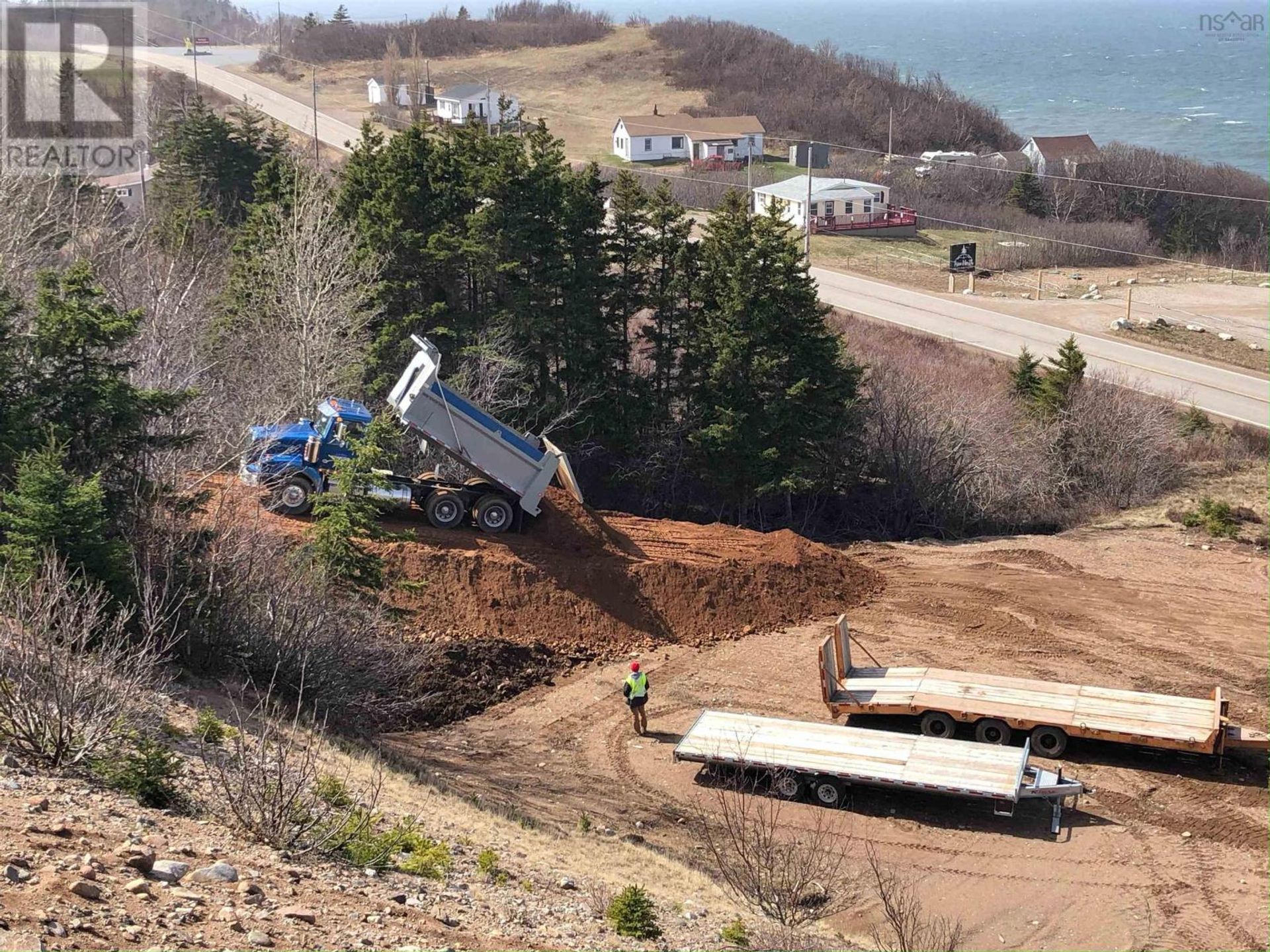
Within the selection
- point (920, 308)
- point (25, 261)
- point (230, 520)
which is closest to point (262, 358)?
point (25, 261)

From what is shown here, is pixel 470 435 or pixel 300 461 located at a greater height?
pixel 470 435

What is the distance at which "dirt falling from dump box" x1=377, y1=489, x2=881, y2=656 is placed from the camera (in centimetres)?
2295

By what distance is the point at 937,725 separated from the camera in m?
19.1

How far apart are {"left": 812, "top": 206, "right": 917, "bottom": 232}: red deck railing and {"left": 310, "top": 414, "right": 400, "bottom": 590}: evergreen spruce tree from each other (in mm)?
54047

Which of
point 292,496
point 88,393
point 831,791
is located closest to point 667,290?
point 292,496

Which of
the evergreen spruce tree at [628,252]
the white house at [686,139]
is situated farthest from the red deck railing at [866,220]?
the evergreen spruce tree at [628,252]

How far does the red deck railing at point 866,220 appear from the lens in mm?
70500

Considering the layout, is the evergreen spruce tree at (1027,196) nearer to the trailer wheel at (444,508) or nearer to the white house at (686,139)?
the white house at (686,139)

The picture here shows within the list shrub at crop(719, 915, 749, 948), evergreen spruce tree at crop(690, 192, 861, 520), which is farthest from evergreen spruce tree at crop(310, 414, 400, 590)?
evergreen spruce tree at crop(690, 192, 861, 520)

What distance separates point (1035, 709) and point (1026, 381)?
2300 cm

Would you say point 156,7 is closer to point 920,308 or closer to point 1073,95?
point 1073,95

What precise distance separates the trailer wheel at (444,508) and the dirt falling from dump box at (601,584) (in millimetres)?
328

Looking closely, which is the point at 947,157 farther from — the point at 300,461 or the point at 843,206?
the point at 300,461

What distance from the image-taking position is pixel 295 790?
432 inches
